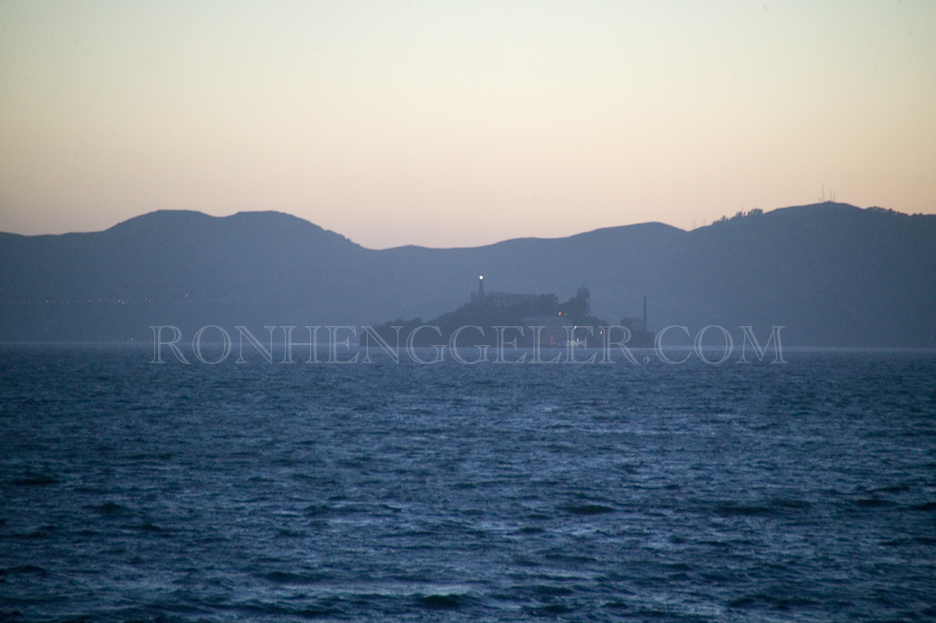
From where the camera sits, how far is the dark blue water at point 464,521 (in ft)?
47.6

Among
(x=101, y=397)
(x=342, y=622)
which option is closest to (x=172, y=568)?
(x=342, y=622)

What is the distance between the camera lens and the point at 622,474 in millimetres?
27953

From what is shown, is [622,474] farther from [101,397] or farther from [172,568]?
[101,397]

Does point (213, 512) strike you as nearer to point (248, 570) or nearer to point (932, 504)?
point (248, 570)

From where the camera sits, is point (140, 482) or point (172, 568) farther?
point (140, 482)

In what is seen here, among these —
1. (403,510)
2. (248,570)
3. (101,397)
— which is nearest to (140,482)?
(403,510)

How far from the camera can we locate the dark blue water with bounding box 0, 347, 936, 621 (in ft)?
47.6

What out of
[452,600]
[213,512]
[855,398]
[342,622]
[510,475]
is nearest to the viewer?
[342,622]

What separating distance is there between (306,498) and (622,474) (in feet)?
35.8

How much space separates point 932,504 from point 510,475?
12.5m

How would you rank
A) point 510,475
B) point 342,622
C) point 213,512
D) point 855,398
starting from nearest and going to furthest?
point 342,622, point 213,512, point 510,475, point 855,398

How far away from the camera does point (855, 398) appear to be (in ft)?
223

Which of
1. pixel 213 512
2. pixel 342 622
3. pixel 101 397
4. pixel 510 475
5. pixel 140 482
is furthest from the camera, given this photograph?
pixel 101 397

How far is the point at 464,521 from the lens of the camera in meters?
20.4
